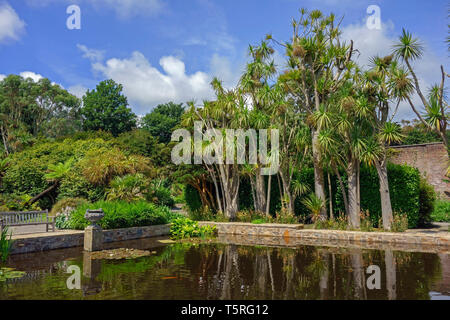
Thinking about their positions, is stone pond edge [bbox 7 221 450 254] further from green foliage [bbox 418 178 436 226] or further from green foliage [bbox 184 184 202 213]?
green foliage [bbox 184 184 202 213]

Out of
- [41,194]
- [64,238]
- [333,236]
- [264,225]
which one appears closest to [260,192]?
[264,225]

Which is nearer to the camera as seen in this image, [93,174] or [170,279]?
[170,279]

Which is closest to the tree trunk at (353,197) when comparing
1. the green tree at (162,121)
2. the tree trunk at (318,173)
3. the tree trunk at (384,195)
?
the tree trunk at (384,195)

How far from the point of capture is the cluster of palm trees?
10.7m

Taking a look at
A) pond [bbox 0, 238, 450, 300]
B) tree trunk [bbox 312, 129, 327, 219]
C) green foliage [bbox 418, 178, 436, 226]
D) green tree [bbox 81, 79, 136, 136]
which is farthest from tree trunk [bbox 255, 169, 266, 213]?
green tree [bbox 81, 79, 136, 136]

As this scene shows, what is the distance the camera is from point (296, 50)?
11.9 m

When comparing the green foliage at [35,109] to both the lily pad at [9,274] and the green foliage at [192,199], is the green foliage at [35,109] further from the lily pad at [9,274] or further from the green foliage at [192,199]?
the lily pad at [9,274]

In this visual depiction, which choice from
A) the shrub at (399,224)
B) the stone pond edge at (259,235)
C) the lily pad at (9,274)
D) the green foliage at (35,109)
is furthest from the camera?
the green foliage at (35,109)

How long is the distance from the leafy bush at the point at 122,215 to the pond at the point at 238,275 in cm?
198

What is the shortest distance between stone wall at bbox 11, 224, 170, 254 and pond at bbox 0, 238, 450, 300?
42 centimetres

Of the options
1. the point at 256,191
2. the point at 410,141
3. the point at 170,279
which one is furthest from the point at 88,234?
the point at 410,141

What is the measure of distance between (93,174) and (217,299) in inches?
457

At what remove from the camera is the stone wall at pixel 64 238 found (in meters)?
9.01
